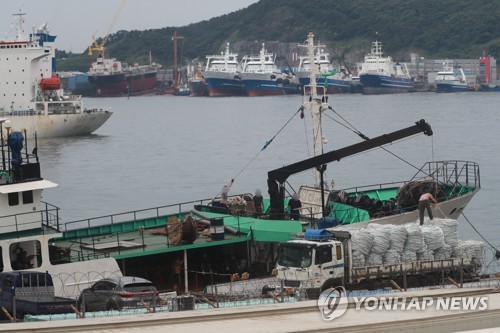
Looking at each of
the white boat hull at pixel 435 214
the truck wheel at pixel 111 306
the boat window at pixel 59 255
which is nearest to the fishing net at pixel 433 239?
the white boat hull at pixel 435 214

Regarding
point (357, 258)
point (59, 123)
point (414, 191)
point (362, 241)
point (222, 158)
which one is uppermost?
point (414, 191)

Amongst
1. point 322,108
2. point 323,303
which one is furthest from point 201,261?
point 322,108

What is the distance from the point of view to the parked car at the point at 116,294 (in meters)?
22.5

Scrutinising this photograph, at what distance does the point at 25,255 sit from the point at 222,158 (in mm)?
52705

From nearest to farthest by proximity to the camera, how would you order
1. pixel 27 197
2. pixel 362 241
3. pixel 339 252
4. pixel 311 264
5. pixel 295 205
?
pixel 311 264
pixel 339 252
pixel 27 197
pixel 362 241
pixel 295 205

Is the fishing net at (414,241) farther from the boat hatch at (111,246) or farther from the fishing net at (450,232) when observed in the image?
the boat hatch at (111,246)

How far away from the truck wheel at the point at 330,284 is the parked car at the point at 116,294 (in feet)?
11.9

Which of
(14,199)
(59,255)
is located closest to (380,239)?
(59,255)

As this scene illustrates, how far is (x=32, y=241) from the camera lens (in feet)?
82.2

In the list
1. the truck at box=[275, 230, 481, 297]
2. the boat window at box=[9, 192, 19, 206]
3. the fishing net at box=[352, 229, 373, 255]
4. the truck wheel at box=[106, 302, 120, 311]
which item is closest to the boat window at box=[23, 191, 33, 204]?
the boat window at box=[9, 192, 19, 206]

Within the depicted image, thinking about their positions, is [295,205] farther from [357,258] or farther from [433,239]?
[357,258]

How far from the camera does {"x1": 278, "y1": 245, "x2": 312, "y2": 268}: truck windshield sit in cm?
2375

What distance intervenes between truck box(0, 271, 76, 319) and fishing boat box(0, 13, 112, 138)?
77562mm

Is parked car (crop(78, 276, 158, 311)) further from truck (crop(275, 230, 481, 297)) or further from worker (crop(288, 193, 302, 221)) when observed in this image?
worker (crop(288, 193, 302, 221))
